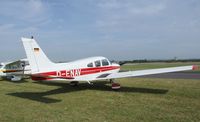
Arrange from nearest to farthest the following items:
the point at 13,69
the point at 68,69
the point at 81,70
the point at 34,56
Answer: the point at 34,56 < the point at 68,69 < the point at 81,70 < the point at 13,69

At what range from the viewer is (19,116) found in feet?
21.8

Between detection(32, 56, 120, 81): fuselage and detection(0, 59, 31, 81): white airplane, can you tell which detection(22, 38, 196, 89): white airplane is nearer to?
detection(32, 56, 120, 81): fuselage

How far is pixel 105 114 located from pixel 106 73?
22.1ft

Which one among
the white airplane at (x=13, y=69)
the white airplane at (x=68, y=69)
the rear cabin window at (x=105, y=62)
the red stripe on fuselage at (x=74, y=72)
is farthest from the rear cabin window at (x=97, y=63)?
the white airplane at (x=13, y=69)

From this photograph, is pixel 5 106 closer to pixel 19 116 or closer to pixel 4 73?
pixel 19 116

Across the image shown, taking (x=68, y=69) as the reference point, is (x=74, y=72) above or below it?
below

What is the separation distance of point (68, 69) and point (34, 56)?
72.6 inches

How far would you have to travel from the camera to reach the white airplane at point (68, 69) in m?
10.1

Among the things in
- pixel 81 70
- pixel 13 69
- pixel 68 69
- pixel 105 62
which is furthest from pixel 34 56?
pixel 13 69

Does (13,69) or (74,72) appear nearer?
(74,72)

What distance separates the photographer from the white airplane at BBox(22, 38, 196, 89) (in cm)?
1010

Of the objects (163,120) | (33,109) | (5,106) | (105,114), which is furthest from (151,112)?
(5,106)

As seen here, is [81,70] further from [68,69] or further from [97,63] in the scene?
[97,63]

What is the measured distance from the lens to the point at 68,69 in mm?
11227
